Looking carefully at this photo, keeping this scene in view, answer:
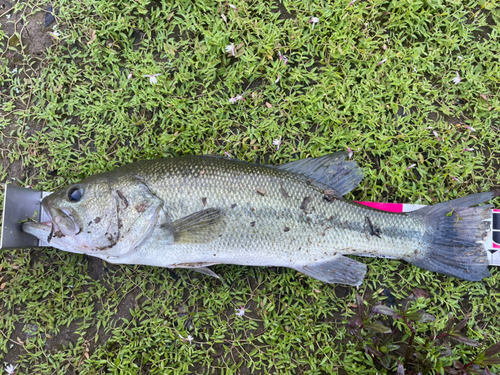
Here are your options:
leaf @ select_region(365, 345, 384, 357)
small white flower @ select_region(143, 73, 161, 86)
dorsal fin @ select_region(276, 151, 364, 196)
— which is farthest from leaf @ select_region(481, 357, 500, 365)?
small white flower @ select_region(143, 73, 161, 86)

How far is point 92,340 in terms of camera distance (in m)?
2.93

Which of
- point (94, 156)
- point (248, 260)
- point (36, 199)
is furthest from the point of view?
point (94, 156)

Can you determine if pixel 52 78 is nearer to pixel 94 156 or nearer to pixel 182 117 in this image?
pixel 94 156

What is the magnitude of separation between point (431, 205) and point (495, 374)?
1490 mm

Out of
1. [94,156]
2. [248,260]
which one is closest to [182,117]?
[94,156]

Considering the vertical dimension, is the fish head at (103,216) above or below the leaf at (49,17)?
below

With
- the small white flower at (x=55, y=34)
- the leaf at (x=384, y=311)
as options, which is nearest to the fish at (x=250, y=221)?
the leaf at (x=384, y=311)

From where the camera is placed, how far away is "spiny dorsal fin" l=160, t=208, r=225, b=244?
2414 millimetres

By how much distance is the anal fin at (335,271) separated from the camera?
270cm

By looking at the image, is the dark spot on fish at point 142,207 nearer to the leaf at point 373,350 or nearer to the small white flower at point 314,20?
the leaf at point 373,350

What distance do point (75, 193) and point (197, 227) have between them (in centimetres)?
102

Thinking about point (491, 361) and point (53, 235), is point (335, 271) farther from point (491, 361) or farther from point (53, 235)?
point (53, 235)

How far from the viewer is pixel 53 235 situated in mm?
2395

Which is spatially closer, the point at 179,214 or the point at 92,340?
the point at 179,214
